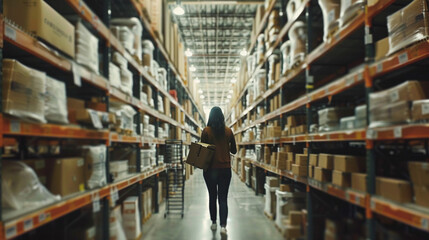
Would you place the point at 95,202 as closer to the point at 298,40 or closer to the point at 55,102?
the point at 55,102

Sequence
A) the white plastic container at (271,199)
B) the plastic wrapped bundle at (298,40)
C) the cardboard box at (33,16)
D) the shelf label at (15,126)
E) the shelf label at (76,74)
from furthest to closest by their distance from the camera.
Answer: the white plastic container at (271,199), the plastic wrapped bundle at (298,40), the shelf label at (76,74), the cardboard box at (33,16), the shelf label at (15,126)

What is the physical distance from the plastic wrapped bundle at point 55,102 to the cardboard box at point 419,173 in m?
2.57

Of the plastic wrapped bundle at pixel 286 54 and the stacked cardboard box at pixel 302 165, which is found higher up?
the plastic wrapped bundle at pixel 286 54

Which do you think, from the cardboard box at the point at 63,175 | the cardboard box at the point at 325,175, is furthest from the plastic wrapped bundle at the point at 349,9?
the cardboard box at the point at 63,175

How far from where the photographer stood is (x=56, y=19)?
2357 millimetres

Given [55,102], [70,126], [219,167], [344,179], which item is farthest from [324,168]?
[55,102]

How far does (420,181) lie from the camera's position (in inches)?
82.0

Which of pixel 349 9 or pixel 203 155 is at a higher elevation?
pixel 349 9

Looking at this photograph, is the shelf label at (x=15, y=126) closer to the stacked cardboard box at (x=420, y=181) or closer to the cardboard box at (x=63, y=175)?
the cardboard box at (x=63, y=175)

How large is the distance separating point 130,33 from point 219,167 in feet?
7.27

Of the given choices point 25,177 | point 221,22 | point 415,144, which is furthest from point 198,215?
point 221,22

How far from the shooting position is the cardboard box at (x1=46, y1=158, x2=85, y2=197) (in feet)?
8.02

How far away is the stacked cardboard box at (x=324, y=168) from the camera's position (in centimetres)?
323

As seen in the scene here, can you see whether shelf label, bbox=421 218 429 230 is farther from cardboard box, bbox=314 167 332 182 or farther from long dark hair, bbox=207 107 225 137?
long dark hair, bbox=207 107 225 137
